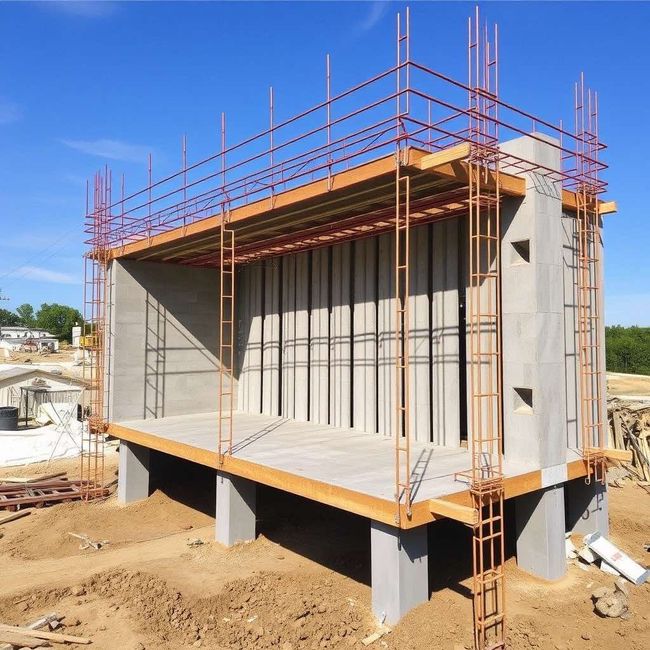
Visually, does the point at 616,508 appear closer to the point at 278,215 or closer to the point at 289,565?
the point at 289,565

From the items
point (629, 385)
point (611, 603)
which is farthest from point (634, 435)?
point (629, 385)

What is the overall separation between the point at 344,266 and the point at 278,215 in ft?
10.5

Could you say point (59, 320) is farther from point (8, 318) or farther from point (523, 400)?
Answer: point (523, 400)

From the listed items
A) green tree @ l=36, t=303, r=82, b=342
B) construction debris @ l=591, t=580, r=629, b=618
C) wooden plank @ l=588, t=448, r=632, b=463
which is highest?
green tree @ l=36, t=303, r=82, b=342

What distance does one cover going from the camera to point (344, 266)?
14.8 metres

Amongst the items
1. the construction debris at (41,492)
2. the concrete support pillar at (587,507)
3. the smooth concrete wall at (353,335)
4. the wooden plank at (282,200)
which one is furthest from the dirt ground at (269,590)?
the wooden plank at (282,200)

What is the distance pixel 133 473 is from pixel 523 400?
10884 millimetres

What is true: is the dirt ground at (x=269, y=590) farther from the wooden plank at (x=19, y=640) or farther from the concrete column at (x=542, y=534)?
the wooden plank at (x=19, y=640)

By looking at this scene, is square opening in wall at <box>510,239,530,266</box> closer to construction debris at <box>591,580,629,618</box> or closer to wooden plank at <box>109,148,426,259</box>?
wooden plank at <box>109,148,426,259</box>

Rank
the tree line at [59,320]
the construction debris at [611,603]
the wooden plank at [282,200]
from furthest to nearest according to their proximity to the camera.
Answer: the tree line at [59,320], the wooden plank at [282,200], the construction debris at [611,603]

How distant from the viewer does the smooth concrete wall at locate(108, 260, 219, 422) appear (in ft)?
55.2

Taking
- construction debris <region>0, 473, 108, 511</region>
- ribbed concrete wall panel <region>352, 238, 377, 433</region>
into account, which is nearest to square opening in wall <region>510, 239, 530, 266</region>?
ribbed concrete wall panel <region>352, 238, 377, 433</region>

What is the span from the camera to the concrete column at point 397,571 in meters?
7.86

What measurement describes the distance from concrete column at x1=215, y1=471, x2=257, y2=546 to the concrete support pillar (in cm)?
660
